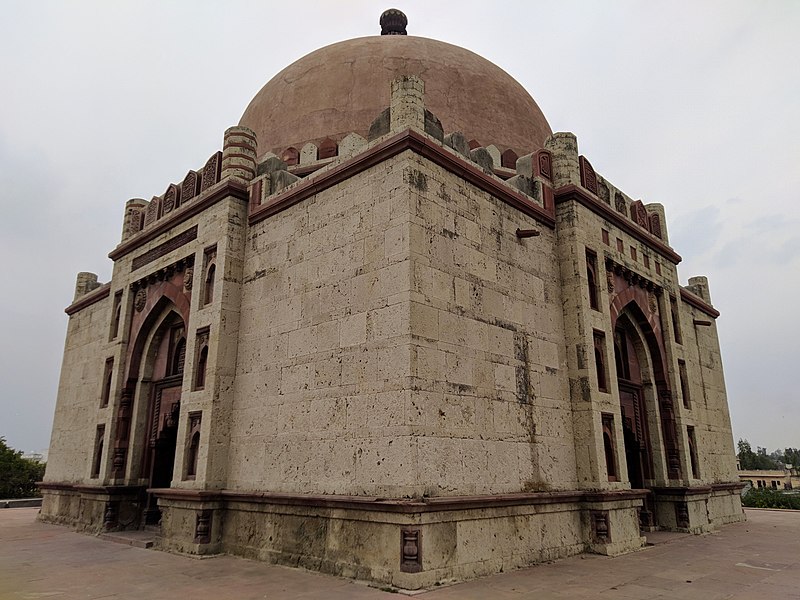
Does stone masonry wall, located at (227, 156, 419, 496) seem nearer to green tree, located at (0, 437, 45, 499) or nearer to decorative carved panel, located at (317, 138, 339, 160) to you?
decorative carved panel, located at (317, 138, 339, 160)

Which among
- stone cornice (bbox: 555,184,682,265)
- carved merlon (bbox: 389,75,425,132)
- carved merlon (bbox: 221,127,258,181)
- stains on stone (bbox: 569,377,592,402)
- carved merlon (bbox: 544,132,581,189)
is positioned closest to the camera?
carved merlon (bbox: 389,75,425,132)

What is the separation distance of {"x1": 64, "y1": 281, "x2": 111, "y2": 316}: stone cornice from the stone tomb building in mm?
1069

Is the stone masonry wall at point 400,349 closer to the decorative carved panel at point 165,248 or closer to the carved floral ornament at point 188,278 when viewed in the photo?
the carved floral ornament at point 188,278

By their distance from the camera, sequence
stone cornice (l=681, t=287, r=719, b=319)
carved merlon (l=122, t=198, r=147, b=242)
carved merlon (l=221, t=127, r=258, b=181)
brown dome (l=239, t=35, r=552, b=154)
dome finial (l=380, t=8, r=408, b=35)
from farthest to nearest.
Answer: dome finial (l=380, t=8, r=408, b=35), stone cornice (l=681, t=287, r=719, b=319), carved merlon (l=122, t=198, r=147, b=242), brown dome (l=239, t=35, r=552, b=154), carved merlon (l=221, t=127, r=258, b=181)

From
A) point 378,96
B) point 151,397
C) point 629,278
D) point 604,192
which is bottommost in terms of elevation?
point 151,397

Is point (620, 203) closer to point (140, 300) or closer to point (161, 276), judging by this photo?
point (161, 276)

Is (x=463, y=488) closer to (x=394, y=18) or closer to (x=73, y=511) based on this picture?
(x=73, y=511)

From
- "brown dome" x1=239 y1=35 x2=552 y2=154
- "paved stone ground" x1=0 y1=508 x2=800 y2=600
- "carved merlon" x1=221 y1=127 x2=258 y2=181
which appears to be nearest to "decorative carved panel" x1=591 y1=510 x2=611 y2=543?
"paved stone ground" x1=0 y1=508 x2=800 y2=600

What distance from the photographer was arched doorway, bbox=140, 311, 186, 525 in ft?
35.3

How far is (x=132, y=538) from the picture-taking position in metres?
9.58

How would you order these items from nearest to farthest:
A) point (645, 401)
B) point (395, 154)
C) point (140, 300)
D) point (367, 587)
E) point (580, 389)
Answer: point (367, 587) < point (395, 154) < point (580, 389) < point (645, 401) < point (140, 300)

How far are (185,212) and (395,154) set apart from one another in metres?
4.89

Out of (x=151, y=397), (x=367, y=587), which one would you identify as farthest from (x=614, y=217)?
(x=151, y=397)

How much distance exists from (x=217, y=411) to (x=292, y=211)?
3173mm
